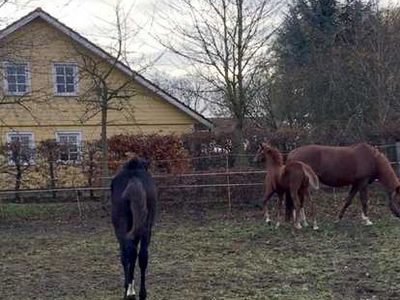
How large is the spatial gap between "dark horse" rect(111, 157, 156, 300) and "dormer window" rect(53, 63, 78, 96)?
14.6m

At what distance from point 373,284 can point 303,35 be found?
56.6 feet

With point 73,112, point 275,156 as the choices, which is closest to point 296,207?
point 275,156

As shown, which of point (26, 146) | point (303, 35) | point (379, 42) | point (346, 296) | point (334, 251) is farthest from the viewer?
point (303, 35)

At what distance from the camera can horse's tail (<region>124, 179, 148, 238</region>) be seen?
19.5 feet

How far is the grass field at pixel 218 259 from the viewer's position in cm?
624

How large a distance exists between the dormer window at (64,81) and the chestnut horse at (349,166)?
11.1m

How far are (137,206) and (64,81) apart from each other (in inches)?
614

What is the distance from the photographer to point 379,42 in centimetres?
1878

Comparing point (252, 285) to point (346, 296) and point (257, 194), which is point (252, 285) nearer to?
point (346, 296)

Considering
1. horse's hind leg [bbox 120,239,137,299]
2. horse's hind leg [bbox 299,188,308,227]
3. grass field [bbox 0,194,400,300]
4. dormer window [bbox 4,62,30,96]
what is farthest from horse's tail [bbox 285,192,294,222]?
dormer window [bbox 4,62,30,96]

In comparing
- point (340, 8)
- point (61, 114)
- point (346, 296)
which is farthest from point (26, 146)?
Answer: point (340, 8)

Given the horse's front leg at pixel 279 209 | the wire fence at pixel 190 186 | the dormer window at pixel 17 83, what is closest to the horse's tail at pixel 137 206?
the horse's front leg at pixel 279 209

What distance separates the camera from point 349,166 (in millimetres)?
11445

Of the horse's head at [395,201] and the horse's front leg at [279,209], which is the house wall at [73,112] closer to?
the horse's front leg at [279,209]
